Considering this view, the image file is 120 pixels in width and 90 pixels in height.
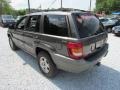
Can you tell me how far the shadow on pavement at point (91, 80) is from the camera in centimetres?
375

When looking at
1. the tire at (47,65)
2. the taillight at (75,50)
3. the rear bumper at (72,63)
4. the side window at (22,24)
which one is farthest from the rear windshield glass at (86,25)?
the side window at (22,24)

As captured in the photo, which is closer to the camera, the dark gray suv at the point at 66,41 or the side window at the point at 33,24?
the dark gray suv at the point at 66,41

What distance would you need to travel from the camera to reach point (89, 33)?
11.9 ft

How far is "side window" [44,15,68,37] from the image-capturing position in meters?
3.48

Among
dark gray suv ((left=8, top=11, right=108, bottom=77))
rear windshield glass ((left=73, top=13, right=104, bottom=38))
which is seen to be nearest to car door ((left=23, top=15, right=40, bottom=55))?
dark gray suv ((left=8, top=11, right=108, bottom=77))

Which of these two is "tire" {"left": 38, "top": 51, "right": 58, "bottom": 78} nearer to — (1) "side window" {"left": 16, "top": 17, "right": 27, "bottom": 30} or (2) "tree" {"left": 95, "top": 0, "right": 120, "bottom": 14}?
(1) "side window" {"left": 16, "top": 17, "right": 27, "bottom": 30}

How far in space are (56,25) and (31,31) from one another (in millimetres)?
1212

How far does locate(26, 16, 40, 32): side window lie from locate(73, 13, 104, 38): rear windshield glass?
1279mm

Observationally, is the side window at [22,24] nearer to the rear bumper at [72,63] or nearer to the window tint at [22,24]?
the window tint at [22,24]

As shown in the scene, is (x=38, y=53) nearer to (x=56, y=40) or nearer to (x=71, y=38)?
(x=56, y=40)

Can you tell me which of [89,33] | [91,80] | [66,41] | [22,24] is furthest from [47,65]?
[22,24]

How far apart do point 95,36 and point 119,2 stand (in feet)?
161

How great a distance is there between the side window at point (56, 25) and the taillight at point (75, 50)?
0.91 feet

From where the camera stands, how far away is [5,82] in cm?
405
